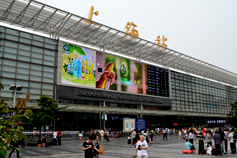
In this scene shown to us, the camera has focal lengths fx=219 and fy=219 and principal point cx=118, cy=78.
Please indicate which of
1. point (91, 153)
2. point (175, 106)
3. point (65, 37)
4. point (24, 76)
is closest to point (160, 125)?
point (175, 106)

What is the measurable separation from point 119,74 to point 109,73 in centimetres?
288

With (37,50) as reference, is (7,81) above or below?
below

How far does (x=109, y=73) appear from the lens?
4750 centimetres

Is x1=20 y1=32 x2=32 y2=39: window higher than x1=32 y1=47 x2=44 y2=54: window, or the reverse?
x1=20 y1=32 x2=32 y2=39: window

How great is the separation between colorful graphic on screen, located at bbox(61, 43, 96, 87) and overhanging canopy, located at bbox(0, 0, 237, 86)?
303 cm

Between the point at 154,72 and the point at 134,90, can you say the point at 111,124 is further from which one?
the point at 154,72

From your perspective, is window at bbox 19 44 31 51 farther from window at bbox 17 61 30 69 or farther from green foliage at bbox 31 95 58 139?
green foliage at bbox 31 95 58 139

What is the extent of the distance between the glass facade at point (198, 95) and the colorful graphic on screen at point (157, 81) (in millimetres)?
5335

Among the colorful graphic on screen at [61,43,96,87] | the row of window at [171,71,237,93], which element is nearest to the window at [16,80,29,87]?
the colorful graphic on screen at [61,43,96,87]

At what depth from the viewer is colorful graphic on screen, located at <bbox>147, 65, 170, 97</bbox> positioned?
184 feet

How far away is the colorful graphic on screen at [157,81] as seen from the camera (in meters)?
56.0

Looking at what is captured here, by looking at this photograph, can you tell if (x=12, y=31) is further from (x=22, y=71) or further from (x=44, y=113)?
(x=44, y=113)

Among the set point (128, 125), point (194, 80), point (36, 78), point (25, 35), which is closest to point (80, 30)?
point (25, 35)

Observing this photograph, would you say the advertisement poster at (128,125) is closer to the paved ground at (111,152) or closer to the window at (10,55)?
the paved ground at (111,152)
